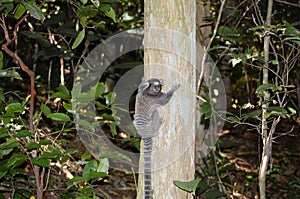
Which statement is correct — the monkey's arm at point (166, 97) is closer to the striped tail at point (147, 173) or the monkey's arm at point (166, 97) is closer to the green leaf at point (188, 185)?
the striped tail at point (147, 173)

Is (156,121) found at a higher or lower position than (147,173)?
higher

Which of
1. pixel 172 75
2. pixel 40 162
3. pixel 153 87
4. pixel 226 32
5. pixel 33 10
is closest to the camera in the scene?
pixel 153 87

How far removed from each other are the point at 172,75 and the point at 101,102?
9.21 feet

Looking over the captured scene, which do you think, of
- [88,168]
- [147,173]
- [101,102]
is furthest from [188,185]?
[101,102]

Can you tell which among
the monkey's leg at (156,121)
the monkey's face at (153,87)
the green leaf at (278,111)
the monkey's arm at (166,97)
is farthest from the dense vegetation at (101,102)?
the monkey's face at (153,87)

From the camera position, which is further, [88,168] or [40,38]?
[40,38]

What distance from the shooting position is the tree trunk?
2.46 metres

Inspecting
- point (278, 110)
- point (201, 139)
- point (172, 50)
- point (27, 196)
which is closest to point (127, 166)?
A: point (201, 139)

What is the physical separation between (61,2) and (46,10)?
17 cm

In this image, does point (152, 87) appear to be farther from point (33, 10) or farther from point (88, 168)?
point (88, 168)

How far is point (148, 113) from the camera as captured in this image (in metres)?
2.36

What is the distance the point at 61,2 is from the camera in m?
4.70

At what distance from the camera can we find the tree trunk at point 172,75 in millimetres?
2461

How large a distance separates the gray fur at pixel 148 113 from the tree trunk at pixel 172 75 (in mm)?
65
